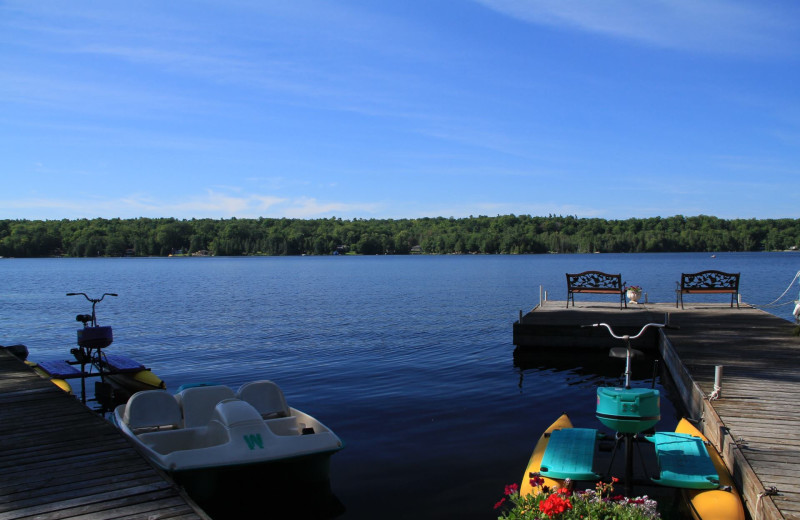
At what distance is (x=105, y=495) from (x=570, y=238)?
159061 millimetres

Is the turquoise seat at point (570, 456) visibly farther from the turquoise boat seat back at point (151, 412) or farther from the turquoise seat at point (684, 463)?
the turquoise boat seat back at point (151, 412)

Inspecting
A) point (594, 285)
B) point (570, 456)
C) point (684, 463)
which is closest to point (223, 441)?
point (570, 456)

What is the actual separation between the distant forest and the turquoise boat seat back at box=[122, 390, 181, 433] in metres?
149

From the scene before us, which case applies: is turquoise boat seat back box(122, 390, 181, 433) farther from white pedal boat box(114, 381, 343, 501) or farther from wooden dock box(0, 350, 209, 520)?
wooden dock box(0, 350, 209, 520)

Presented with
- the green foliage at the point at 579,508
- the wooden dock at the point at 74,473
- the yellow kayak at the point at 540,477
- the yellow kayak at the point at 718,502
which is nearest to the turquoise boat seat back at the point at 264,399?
the wooden dock at the point at 74,473

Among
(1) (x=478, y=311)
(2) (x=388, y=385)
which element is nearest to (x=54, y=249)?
(1) (x=478, y=311)

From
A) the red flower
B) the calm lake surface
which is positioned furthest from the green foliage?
the calm lake surface

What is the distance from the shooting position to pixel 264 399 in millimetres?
9273

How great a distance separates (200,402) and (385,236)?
537 feet

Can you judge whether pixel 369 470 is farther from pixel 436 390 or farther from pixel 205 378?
pixel 205 378

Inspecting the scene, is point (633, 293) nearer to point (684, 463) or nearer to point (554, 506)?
point (684, 463)

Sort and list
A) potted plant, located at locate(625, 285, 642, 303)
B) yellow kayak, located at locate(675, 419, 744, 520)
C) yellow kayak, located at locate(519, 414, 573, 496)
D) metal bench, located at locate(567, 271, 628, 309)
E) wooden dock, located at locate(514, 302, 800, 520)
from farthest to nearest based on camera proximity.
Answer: potted plant, located at locate(625, 285, 642, 303), metal bench, located at locate(567, 271, 628, 309), yellow kayak, located at locate(519, 414, 573, 496), wooden dock, located at locate(514, 302, 800, 520), yellow kayak, located at locate(675, 419, 744, 520)

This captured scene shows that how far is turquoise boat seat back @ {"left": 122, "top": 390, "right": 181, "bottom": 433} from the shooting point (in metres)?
8.50

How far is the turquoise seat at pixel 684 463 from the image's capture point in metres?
6.17
